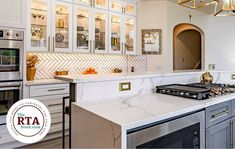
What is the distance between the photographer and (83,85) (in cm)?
146

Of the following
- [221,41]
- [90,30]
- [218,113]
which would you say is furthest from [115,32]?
[221,41]

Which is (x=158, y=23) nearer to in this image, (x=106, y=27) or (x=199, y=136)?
(x=106, y=27)

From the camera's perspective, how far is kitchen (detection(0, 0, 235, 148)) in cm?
136

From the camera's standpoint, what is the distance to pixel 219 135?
163 centimetres

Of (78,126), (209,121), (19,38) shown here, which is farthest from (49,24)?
(209,121)

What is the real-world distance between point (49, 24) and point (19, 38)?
0.68 meters

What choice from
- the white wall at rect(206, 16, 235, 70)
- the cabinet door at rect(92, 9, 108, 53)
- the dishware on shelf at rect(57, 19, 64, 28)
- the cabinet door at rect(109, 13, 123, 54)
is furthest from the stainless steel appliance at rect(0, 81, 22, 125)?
the white wall at rect(206, 16, 235, 70)

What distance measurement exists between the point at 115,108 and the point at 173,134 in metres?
0.40

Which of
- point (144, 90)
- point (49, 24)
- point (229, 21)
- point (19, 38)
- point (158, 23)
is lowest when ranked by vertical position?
point (144, 90)

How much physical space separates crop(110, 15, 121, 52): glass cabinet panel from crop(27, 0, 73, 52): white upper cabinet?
1.00 m

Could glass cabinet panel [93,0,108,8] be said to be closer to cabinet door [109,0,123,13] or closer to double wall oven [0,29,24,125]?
cabinet door [109,0,123,13]

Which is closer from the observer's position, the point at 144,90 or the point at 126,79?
the point at 126,79

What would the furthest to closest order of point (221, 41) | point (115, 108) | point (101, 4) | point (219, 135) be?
point (221, 41), point (101, 4), point (219, 135), point (115, 108)

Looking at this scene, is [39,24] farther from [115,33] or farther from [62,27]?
[115,33]
